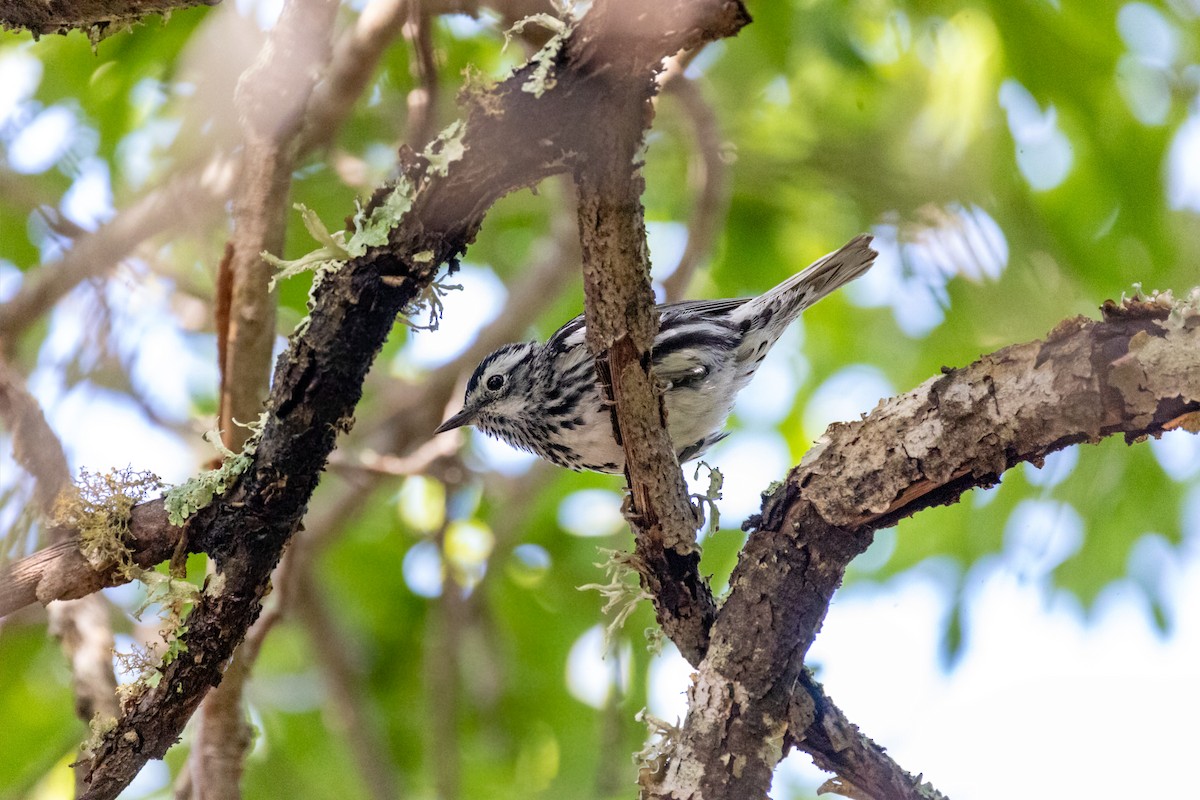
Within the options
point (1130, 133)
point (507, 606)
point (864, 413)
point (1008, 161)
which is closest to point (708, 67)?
point (1008, 161)

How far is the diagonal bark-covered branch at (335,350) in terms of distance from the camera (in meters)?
2.11

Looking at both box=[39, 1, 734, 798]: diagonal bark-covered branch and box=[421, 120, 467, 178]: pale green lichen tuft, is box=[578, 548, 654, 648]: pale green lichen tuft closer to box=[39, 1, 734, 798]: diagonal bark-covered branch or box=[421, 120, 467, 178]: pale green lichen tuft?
box=[39, 1, 734, 798]: diagonal bark-covered branch

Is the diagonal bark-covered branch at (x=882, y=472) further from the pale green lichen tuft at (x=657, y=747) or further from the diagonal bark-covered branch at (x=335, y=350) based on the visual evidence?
the diagonal bark-covered branch at (x=335, y=350)

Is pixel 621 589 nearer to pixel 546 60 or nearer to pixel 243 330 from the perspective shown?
pixel 546 60

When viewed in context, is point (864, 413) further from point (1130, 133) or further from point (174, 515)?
point (1130, 133)

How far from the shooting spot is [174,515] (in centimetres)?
233

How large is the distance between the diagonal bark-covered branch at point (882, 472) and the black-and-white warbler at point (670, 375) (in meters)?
1.16

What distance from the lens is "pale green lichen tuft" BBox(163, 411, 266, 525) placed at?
7.47 feet

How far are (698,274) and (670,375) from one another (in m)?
2.25

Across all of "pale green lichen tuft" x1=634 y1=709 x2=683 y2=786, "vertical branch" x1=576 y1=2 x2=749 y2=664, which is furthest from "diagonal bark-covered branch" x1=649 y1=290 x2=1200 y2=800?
"vertical branch" x1=576 y1=2 x2=749 y2=664

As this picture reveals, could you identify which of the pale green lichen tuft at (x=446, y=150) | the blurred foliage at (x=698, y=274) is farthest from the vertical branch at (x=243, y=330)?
the pale green lichen tuft at (x=446, y=150)

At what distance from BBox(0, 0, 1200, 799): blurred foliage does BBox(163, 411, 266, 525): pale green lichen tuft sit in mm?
1381

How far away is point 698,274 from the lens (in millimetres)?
5934

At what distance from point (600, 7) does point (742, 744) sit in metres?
1.60
